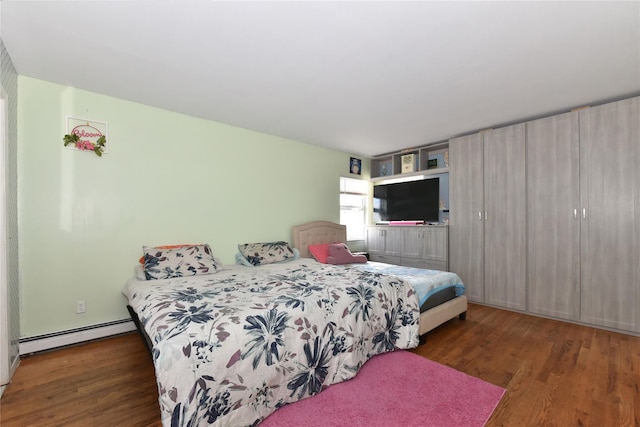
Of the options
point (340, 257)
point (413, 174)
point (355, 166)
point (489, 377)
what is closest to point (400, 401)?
point (489, 377)

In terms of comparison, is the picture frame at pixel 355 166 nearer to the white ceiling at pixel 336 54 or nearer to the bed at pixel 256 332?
the white ceiling at pixel 336 54

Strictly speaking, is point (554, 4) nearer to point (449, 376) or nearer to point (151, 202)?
point (449, 376)

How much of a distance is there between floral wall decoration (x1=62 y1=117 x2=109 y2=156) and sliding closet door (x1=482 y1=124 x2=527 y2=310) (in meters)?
4.58

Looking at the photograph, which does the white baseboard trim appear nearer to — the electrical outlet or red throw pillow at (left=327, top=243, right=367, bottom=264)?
the electrical outlet

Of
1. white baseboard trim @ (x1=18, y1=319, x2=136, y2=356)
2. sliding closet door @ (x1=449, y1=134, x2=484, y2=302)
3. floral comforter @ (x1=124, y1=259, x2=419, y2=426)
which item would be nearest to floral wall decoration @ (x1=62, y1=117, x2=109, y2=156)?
floral comforter @ (x1=124, y1=259, x2=419, y2=426)

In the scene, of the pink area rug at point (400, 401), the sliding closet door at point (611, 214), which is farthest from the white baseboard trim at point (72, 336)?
the sliding closet door at point (611, 214)

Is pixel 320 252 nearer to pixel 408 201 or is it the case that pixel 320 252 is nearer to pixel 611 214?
pixel 408 201

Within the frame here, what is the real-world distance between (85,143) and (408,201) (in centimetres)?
441

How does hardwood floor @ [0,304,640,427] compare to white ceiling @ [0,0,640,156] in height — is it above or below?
below

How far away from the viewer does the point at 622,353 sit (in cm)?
248

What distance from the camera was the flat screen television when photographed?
461cm

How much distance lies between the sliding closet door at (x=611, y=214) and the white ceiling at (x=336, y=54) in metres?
0.31

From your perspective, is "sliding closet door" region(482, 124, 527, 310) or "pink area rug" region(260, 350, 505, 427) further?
"sliding closet door" region(482, 124, 527, 310)

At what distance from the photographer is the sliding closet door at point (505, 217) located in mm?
3574
